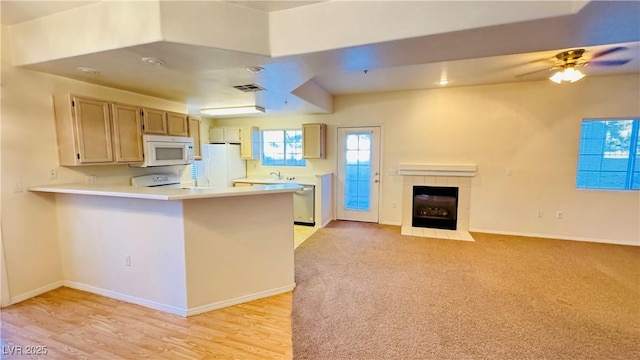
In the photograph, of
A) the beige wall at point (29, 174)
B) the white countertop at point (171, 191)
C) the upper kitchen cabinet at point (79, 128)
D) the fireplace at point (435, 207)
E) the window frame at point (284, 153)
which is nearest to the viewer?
the white countertop at point (171, 191)

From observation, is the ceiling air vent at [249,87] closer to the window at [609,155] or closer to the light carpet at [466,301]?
the light carpet at [466,301]

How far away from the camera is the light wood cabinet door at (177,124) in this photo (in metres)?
3.91

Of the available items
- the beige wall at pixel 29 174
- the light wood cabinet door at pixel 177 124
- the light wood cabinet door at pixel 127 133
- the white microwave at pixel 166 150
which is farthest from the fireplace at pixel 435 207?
the beige wall at pixel 29 174

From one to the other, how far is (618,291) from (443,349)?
227 cm

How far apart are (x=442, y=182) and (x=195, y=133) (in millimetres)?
4216

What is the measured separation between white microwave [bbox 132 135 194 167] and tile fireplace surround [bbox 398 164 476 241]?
11.6 ft

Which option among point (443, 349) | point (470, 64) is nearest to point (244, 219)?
point (443, 349)

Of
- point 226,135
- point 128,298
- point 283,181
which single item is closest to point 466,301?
point 128,298

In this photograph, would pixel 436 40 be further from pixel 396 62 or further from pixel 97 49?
pixel 97 49

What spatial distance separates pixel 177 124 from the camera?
404 centimetres

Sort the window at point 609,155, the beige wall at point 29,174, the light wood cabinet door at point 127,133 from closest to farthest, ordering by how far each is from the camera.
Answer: the beige wall at point 29,174 → the light wood cabinet door at point 127,133 → the window at point 609,155

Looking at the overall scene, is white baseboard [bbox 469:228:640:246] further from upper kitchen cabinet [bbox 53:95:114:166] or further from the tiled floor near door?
upper kitchen cabinet [bbox 53:95:114:166]

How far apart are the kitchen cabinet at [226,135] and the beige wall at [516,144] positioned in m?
2.43

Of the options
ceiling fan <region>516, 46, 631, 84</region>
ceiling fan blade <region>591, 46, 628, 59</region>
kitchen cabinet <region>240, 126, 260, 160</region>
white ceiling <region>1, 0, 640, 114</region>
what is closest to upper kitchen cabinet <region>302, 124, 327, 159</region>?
kitchen cabinet <region>240, 126, 260, 160</region>
